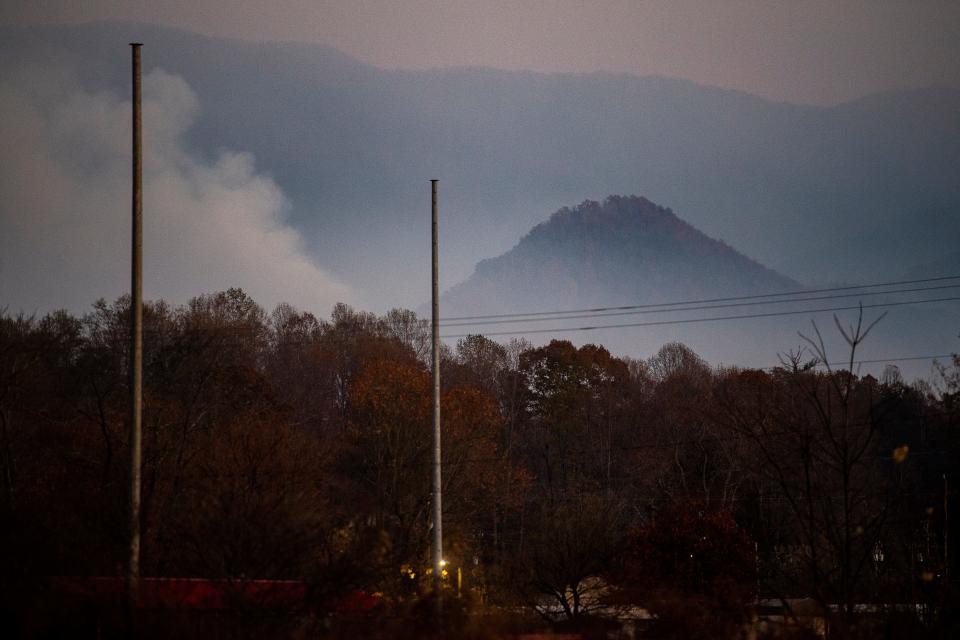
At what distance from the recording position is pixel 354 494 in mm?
39625

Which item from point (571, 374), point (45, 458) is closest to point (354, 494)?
point (45, 458)

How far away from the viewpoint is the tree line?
16.8 m

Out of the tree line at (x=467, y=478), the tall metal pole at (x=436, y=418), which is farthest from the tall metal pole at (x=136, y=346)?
the tall metal pole at (x=436, y=418)

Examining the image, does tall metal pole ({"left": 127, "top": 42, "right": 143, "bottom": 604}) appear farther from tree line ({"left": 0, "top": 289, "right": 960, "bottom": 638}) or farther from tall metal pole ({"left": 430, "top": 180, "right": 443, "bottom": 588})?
tall metal pole ({"left": 430, "top": 180, "right": 443, "bottom": 588})

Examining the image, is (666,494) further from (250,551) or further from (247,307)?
(250,551)

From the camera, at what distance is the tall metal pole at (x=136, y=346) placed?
51.1 ft

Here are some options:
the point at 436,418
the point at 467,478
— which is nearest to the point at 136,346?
the point at 436,418

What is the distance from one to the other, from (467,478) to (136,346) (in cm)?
2778

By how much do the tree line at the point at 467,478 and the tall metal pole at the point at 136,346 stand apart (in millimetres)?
1067

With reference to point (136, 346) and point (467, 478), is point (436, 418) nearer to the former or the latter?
point (136, 346)

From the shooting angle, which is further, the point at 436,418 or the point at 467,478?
the point at 467,478

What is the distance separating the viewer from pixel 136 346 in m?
16.3

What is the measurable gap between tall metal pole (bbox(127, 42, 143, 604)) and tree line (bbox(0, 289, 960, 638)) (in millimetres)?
1067

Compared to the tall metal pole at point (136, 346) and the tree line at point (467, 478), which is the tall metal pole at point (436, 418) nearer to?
the tree line at point (467, 478)
